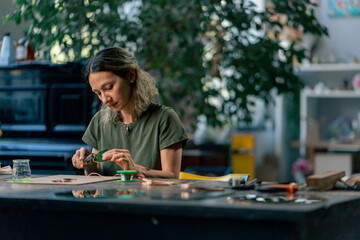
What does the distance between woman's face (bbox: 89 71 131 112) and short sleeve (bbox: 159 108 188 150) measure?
247 millimetres

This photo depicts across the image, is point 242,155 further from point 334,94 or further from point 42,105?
point 42,105

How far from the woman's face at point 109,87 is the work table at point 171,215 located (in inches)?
29.4

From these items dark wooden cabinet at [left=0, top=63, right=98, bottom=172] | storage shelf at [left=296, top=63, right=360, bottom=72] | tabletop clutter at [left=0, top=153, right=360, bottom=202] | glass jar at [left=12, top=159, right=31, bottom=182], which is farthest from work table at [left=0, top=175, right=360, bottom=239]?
storage shelf at [left=296, top=63, right=360, bottom=72]

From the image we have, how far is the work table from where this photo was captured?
5.65ft

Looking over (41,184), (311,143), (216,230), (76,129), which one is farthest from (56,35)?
(311,143)

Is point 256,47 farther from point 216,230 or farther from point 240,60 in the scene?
point 216,230

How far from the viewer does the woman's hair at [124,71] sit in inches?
118

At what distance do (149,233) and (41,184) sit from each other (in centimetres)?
75

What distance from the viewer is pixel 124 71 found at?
10.0 feet

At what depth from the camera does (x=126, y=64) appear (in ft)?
10.0

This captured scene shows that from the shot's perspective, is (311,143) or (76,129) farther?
(311,143)

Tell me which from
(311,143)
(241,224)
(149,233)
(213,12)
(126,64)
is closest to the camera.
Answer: (241,224)

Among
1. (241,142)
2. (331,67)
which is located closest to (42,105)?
(241,142)

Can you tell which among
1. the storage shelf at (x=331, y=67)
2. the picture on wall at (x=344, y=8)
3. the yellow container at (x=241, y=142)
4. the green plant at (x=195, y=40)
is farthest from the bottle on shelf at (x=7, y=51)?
the picture on wall at (x=344, y=8)
